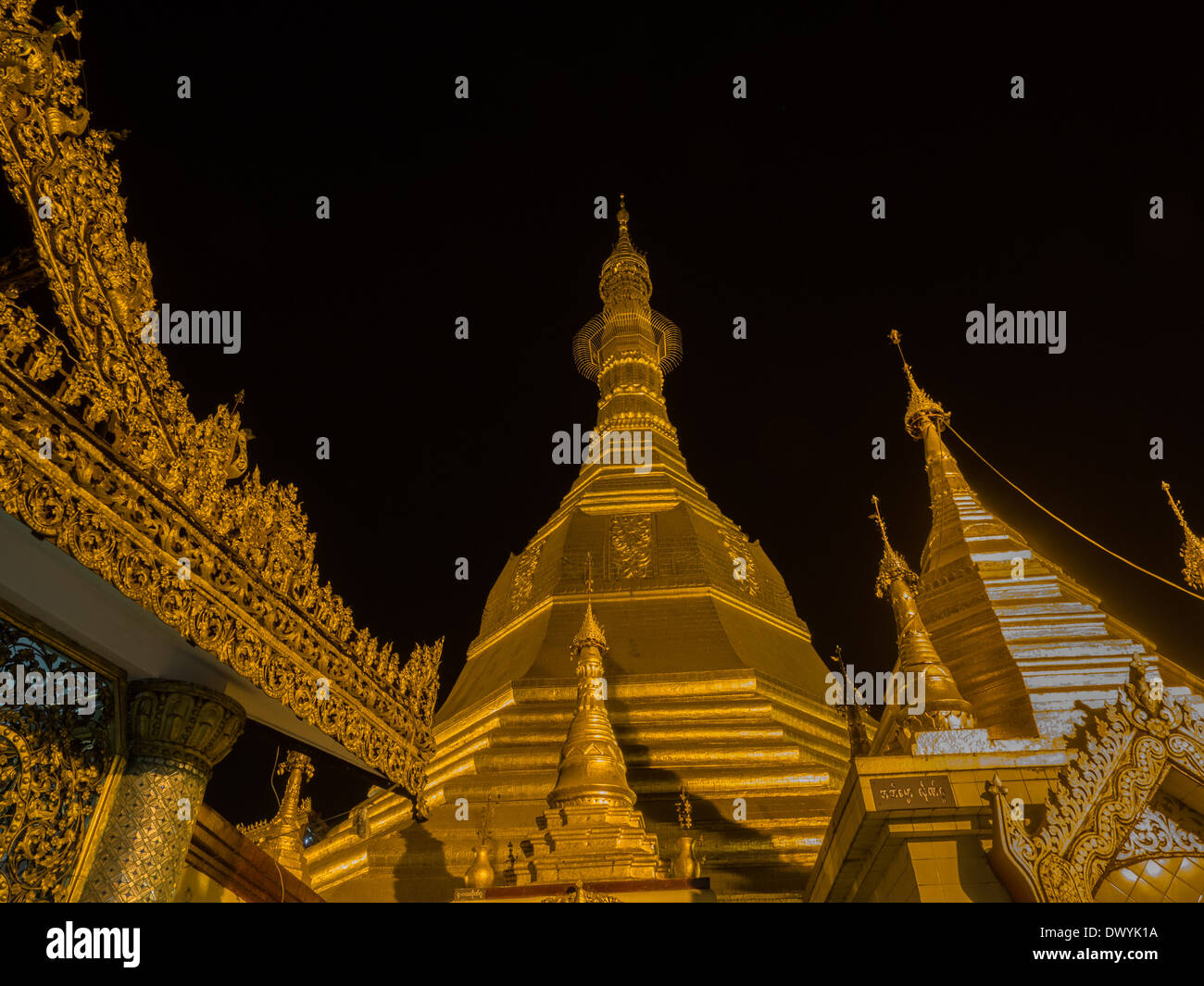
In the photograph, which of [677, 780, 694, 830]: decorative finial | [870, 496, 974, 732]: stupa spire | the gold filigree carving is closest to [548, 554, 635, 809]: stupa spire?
[677, 780, 694, 830]: decorative finial

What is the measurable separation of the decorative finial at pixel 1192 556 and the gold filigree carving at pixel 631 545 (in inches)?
435

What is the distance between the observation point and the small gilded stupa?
11414 millimetres

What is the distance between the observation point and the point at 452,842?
15.0 meters

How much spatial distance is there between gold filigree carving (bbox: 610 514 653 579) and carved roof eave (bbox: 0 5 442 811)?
680 inches

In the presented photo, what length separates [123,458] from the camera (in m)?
3.34

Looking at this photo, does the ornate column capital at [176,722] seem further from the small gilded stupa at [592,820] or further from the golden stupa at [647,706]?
the small gilded stupa at [592,820]

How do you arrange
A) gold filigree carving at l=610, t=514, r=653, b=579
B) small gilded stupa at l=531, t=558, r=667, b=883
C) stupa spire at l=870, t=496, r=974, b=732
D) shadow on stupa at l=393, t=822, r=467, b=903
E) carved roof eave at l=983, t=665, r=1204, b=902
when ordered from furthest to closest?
1. gold filigree carving at l=610, t=514, r=653, b=579
2. shadow on stupa at l=393, t=822, r=467, b=903
3. small gilded stupa at l=531, t=558, r=667, b=883
4. stupa spire at l=870, t=496, r=974, b=732
5. carved roof eave at l=983, t=665, r=1204, b=902

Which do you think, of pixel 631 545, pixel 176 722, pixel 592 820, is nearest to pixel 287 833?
pixel 592 820

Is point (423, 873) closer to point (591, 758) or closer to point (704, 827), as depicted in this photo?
point (591, 758)

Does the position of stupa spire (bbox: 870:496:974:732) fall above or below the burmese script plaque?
above

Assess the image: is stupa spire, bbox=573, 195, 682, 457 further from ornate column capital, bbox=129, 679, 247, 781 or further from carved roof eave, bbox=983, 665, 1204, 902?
ornate column capital, bbox=129, 679, 247, 781
